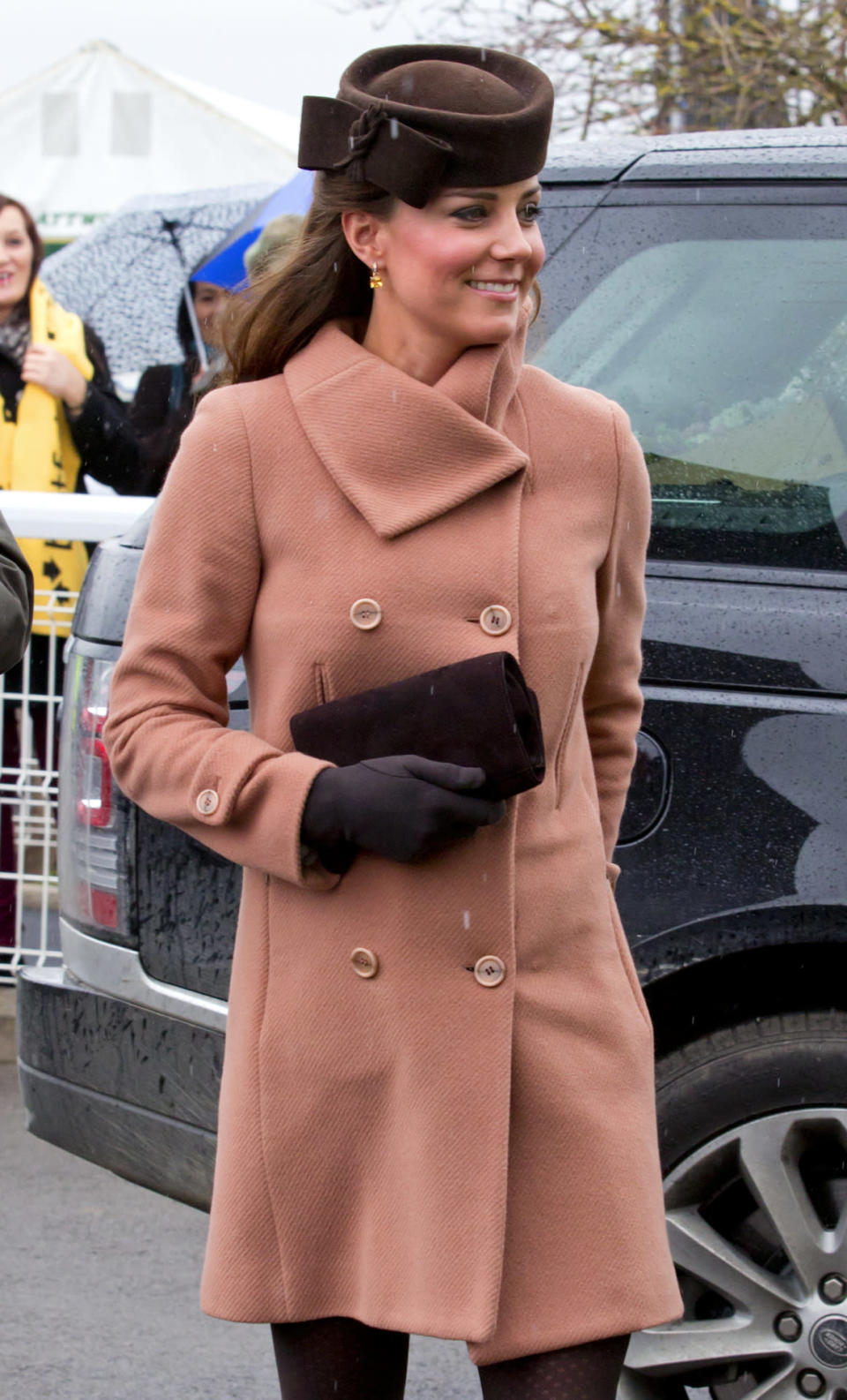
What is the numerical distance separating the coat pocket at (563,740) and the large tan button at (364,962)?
265 millimetres

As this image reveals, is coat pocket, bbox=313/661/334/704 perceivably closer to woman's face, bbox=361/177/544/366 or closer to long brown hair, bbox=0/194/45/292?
woman's face, bbox=361/177/544/366

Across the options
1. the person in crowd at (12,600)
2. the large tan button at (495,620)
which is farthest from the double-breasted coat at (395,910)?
the person in crowd at (12,600)

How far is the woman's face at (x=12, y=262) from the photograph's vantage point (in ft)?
18.5

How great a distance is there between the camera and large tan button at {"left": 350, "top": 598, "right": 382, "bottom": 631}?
1912mm

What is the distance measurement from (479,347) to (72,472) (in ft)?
12.4

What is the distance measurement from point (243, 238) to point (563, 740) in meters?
5.91

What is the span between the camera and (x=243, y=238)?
7.54 metres

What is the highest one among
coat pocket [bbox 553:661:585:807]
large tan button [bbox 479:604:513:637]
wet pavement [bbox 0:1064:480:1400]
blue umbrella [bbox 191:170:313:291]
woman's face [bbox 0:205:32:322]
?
blue umbrella [bbox 191:170:313:291]

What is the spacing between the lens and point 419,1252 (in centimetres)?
192

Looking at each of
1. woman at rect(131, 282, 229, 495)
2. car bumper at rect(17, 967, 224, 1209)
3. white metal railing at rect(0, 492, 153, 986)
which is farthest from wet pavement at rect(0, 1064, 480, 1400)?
woman at rect(131, 282, 229, 495)

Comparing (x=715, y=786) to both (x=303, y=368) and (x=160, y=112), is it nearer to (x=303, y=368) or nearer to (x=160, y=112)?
(x=303, y=368)

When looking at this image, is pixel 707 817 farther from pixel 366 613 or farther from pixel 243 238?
pixel 243 238

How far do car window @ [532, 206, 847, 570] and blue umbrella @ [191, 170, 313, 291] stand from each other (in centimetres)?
462

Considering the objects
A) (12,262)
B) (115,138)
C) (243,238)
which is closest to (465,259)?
(12,262)
